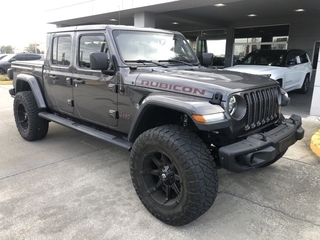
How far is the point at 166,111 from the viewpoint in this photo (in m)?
2.96

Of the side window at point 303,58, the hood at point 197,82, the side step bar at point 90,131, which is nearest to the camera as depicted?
the hood at point 197,82

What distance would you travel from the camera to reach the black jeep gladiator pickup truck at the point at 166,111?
238 centimetres

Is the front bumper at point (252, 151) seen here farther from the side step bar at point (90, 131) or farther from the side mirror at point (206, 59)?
the side mirror at point (206, 59)

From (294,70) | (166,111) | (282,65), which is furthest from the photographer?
(294,70)

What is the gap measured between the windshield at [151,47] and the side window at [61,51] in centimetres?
104

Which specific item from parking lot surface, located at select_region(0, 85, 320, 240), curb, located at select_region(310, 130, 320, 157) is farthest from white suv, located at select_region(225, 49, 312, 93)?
parking lot surface, located at select_region(0, 85, 320, 240)

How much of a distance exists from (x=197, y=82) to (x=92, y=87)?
1568 millimetres

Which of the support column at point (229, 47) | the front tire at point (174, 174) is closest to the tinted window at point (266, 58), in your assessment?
the front tire at point (174, 174)

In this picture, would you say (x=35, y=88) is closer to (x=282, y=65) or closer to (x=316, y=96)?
(x=316, y=96)

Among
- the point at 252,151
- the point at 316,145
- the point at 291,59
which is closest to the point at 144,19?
the point at 291,59

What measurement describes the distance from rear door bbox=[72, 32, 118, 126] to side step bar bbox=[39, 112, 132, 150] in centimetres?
13

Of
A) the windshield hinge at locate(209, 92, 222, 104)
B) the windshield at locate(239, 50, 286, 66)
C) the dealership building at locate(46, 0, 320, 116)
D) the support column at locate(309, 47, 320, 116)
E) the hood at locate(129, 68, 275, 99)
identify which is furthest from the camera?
the dealership building at locate(46, 0, 320, 116)

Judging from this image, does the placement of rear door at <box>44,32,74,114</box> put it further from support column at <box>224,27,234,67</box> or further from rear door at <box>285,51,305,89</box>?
support column at <box>224,27,234,67</box>

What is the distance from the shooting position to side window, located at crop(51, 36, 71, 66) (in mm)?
4062
